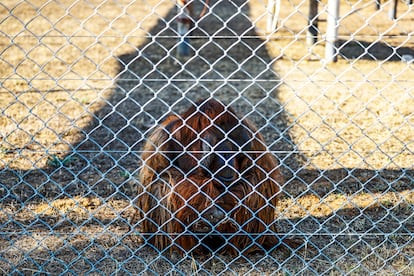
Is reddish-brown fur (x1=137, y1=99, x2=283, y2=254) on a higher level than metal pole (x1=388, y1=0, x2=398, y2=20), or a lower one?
higher

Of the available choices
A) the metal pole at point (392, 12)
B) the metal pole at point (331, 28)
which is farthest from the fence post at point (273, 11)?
the metal pole at point (392, 12)

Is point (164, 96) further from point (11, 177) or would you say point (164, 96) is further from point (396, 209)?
point (396, 209)

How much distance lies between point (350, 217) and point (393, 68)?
3.22 m

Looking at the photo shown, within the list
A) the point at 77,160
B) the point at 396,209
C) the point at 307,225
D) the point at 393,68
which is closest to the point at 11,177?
the point at 77,160

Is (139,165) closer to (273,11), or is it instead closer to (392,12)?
(273,11)

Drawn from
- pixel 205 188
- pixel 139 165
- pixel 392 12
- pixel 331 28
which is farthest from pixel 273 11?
pixel 205 188

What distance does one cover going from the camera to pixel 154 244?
3090 mm

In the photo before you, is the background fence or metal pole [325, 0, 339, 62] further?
metal pole [325, 0, 339, 62]

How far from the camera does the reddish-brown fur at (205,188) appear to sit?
113 inches

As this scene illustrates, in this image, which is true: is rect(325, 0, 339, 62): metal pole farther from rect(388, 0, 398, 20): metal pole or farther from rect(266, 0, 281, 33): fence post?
rect(388, 0, 398, 20): metal pole

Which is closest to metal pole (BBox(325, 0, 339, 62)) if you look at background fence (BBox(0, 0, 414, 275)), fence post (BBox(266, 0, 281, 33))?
background fence (BBox(0, 0, 414, 275))

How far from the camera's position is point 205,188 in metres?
2.85

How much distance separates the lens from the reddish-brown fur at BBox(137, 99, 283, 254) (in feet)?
9.39

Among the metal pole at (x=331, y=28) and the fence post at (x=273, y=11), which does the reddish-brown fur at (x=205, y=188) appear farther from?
the metal pole at (x=331, y=28)
